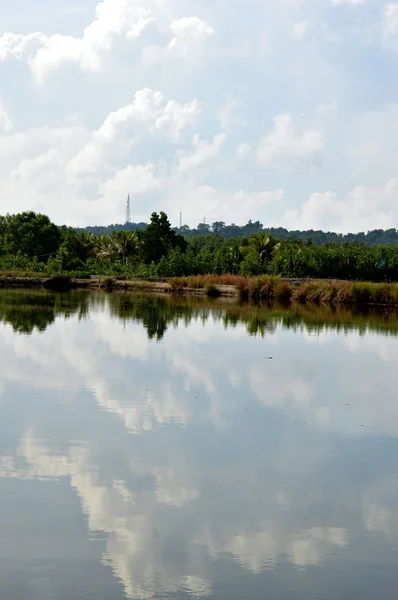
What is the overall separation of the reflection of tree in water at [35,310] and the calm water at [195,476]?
5389mm

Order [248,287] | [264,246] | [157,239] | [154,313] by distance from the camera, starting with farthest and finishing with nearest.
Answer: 1. [157,239]
2. [264,246]
3. [248,287]
4. [154,313]

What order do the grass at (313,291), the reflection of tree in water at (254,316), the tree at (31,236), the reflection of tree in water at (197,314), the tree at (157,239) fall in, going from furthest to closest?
the tree at (31,236)
the tree at (157,239)
the grass at (313,291)
the reflection of tree in water at (254,316)
the reflection of tree in water at (197,314)

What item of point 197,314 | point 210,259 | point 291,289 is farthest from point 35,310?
point 210,259

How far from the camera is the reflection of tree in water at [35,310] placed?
74.6ft

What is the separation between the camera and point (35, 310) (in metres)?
28.6

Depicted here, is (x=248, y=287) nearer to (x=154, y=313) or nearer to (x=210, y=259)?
(x=210, y=259)

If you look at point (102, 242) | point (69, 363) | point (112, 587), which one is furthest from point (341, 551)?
point (102, 242)

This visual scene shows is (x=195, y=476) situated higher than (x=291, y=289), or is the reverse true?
(x=291, y=289)

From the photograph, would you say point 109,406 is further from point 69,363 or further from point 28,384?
point 69,363

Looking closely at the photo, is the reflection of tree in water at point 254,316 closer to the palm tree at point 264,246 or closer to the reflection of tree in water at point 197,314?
the reflection of tree in water at point 197,314

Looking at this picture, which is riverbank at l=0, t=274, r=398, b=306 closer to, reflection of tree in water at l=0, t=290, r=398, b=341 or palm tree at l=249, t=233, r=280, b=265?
reflection of tree in water at l=0, t=290, r=398, b=341

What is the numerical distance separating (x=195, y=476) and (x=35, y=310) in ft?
69.9

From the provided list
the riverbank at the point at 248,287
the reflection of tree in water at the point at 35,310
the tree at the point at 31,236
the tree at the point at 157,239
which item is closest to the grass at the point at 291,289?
the riverbank at the point at 248,287

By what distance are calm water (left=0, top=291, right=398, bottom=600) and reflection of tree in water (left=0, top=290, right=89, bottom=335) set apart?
539 cm
